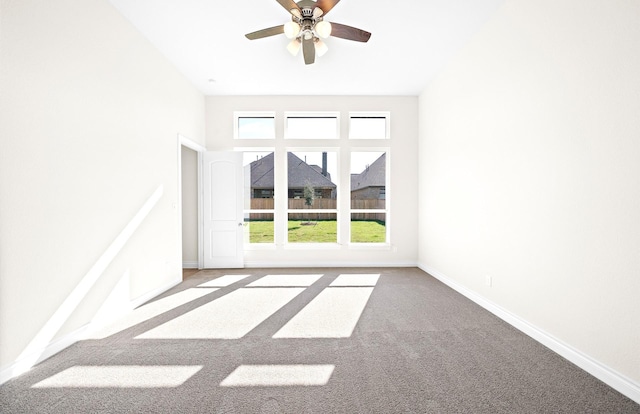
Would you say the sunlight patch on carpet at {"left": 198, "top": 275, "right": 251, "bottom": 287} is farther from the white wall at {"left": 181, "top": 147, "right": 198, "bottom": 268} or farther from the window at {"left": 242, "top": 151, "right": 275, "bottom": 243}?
the white wall at {"left": 181, "top": 147, "right": 198, "bottom": 268}

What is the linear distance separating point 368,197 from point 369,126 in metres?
1.37

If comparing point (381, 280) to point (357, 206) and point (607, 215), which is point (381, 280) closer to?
point (357, 206)

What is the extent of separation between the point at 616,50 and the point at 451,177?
7.75 ft

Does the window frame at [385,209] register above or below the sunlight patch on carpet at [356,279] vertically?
above

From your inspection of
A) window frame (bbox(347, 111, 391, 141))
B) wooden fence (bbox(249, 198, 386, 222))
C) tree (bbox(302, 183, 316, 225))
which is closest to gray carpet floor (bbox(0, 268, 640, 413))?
wooden fence (bbox(249, 198, 386, 222))

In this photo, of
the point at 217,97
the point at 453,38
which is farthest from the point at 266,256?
the point at 453,38

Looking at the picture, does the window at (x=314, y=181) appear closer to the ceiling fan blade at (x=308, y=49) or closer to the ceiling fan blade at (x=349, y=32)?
the ceiling fan blade at (x=308, y=49)

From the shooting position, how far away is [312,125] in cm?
560

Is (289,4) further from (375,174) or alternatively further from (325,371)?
(375,174)

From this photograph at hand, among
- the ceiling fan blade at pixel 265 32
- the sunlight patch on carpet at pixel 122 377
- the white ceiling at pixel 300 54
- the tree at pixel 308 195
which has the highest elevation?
the white ceiling at pixel 300 54

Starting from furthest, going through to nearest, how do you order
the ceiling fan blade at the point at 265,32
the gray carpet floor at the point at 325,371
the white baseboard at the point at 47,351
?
the ceiling fan blade at the point at 265,32 → the white baseboard at the point at 47,351 → the gray carpet floor at the point at 325,371

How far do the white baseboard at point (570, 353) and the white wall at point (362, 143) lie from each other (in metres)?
2.02

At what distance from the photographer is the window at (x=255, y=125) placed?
557 cm

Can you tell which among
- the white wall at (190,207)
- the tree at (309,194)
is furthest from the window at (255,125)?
the tree at (309,194)
